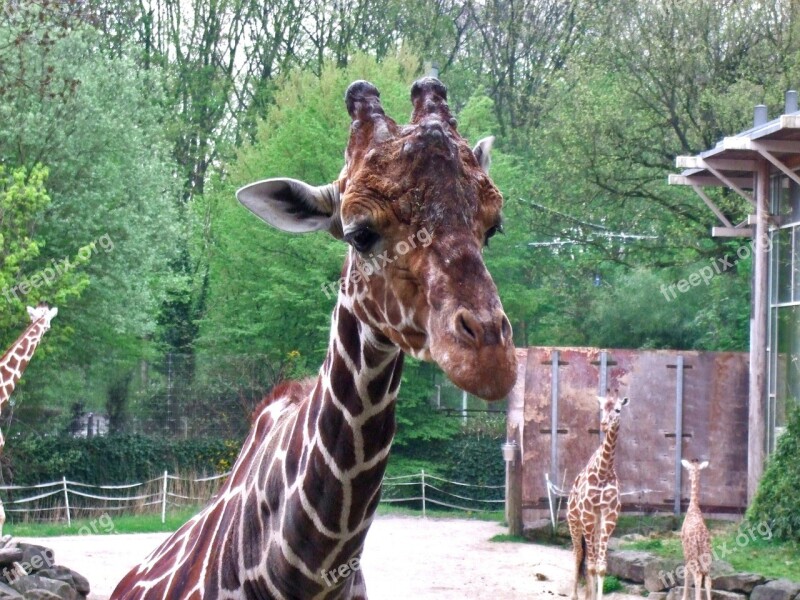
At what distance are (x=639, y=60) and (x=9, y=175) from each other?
13.8 metres

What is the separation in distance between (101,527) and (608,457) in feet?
33.1

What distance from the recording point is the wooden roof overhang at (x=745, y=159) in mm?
15039

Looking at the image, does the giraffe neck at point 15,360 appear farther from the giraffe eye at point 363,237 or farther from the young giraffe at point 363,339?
the giraffe eye at point 363,237

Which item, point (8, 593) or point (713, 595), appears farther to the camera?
point (713, 595)

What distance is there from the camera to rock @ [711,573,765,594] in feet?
38.3

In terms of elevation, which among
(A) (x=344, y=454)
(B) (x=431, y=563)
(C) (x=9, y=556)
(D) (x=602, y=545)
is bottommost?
(B) (x=431, y=563)

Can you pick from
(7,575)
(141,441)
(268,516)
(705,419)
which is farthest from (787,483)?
(141,441)

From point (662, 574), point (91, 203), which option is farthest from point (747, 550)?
point (91, 203)

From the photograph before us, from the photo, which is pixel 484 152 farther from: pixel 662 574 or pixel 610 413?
pixel 662 574

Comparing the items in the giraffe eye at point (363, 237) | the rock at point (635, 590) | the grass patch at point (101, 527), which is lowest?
the grass patch at point (101, 527)

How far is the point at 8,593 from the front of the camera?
10.9m

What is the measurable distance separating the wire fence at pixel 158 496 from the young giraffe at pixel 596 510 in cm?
969

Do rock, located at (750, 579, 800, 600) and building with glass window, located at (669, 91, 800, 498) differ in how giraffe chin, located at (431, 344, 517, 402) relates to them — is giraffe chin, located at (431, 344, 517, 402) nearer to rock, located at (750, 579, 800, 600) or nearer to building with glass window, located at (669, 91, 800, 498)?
rock, located at (750, 579, 800, 600)

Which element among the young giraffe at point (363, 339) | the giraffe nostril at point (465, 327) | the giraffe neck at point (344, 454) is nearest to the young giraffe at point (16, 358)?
the young giraffe at point (363, 339)
